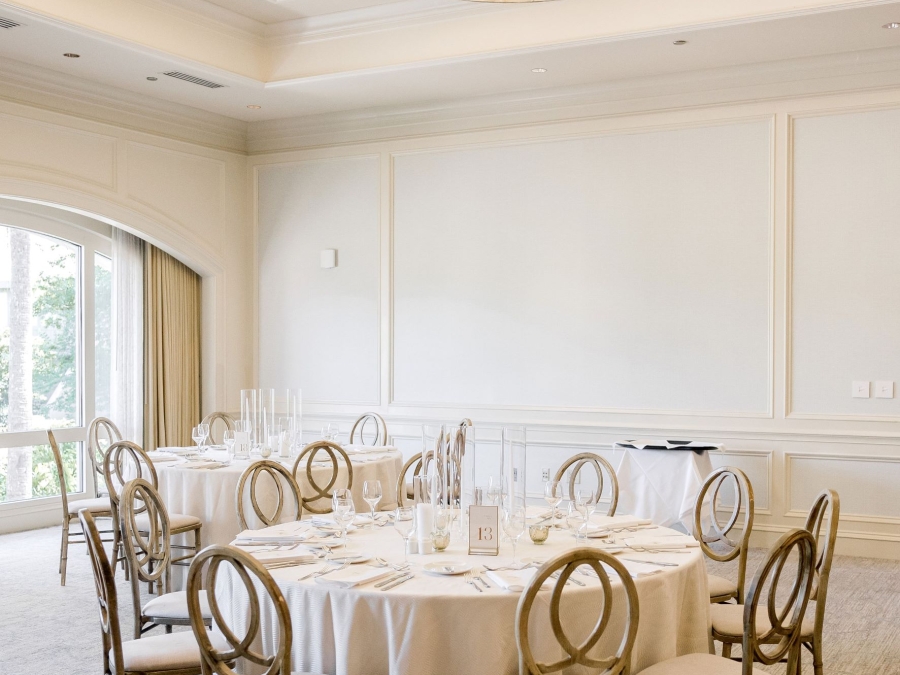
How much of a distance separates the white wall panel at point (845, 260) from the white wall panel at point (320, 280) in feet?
11.7

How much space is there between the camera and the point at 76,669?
4.16 m

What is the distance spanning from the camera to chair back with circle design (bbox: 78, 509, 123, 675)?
114 inches

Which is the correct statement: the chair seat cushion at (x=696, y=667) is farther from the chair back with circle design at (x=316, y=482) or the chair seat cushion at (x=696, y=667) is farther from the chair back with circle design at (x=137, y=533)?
the chair back with circle design at (x=316, y=482)

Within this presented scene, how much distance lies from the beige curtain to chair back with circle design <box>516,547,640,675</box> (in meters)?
6.19

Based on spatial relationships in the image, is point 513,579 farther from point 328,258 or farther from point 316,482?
point 328,258

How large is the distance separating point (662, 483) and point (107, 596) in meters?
4.29

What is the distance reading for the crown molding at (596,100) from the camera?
247 inches

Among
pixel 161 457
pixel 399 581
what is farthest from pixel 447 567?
pixel 161 457

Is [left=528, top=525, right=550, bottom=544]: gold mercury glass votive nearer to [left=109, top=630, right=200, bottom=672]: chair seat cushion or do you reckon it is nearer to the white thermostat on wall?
[left=109, top=630, right=200, bottom=672]: chair seat cushion

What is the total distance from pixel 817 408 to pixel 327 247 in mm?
4418

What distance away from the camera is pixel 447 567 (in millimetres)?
2996

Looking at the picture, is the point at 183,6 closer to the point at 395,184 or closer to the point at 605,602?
the point at 395,184

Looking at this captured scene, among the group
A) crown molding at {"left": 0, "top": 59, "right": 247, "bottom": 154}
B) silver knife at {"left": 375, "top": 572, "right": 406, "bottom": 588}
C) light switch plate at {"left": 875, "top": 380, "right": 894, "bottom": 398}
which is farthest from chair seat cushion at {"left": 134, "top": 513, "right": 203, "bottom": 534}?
light switch plate at {"left": 875, "top": 380, "right": 894, "bottom": 398}

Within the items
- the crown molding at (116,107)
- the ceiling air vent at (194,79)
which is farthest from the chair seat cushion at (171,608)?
the crown molding at (116,107)
